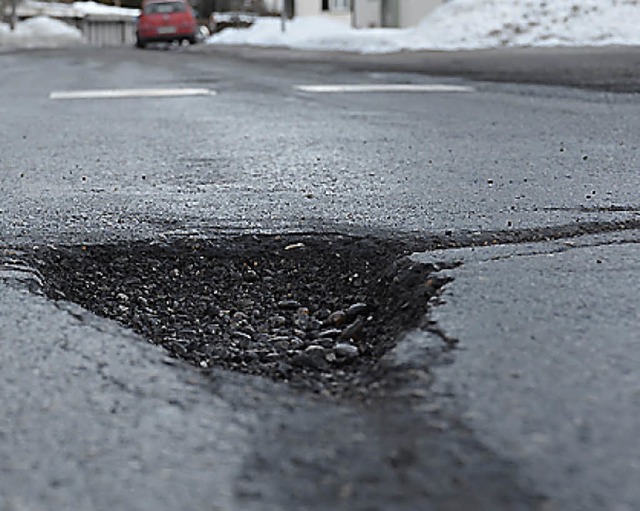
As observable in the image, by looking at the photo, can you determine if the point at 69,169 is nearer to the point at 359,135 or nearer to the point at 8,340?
the point at 359,135

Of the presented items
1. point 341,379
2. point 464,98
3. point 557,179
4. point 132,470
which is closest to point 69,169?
point 557,179

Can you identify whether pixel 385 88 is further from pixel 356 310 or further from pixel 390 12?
pixel 390 12

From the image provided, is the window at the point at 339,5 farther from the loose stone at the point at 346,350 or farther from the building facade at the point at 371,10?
the loose stone at the point at 346,350

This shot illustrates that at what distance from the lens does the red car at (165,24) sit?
2897 cm

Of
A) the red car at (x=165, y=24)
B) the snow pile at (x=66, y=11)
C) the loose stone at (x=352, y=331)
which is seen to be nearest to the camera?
the loose stone at (x=352, y=331)

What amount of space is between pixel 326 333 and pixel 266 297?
0.30 meters

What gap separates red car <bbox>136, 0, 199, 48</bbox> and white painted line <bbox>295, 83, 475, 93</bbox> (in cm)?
2220

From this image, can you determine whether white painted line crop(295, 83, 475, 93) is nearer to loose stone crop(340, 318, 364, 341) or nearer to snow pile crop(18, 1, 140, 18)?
loose stone crop(340, 318, 364, 341)

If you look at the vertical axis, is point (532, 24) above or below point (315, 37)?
above

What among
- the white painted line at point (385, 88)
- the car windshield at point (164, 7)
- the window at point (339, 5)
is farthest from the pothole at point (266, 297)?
the window at point (339, 5)

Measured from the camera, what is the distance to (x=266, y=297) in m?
2.02

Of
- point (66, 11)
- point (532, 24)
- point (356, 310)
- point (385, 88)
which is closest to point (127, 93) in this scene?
point (385, 88)

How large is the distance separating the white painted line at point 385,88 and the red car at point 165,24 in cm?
2220

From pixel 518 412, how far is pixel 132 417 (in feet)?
1.74
